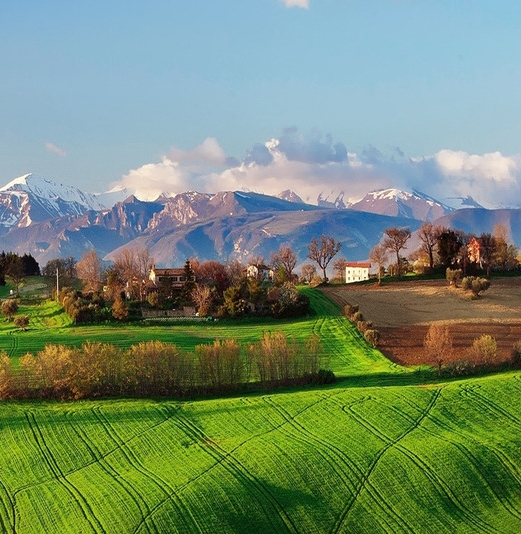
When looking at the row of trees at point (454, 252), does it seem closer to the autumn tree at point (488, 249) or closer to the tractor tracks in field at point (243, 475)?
the autumn tree at point (488, 249)

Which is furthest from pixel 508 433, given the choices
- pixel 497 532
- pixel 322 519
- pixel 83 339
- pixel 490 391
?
pixel 83 339

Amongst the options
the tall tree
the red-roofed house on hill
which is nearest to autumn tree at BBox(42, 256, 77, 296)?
the tall tree

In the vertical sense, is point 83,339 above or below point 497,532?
above

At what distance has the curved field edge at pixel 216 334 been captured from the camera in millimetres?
89188

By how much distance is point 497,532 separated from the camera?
4912 centimetres

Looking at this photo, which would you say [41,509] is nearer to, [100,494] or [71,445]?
[100,494]

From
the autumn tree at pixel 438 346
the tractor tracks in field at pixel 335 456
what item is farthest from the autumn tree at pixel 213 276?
the tractor tracks in field at pixel 335 456

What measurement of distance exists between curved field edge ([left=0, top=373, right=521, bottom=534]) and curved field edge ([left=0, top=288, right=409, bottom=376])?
16574mm

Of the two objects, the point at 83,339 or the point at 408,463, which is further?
the point at 83,339

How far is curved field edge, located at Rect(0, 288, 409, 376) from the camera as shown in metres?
89.2

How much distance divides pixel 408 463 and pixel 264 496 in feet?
37.9

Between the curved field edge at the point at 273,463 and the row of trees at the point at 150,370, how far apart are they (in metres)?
3.25

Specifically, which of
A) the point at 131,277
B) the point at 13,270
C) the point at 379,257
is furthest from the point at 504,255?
the point at 13,270

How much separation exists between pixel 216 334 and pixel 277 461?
4799cm
